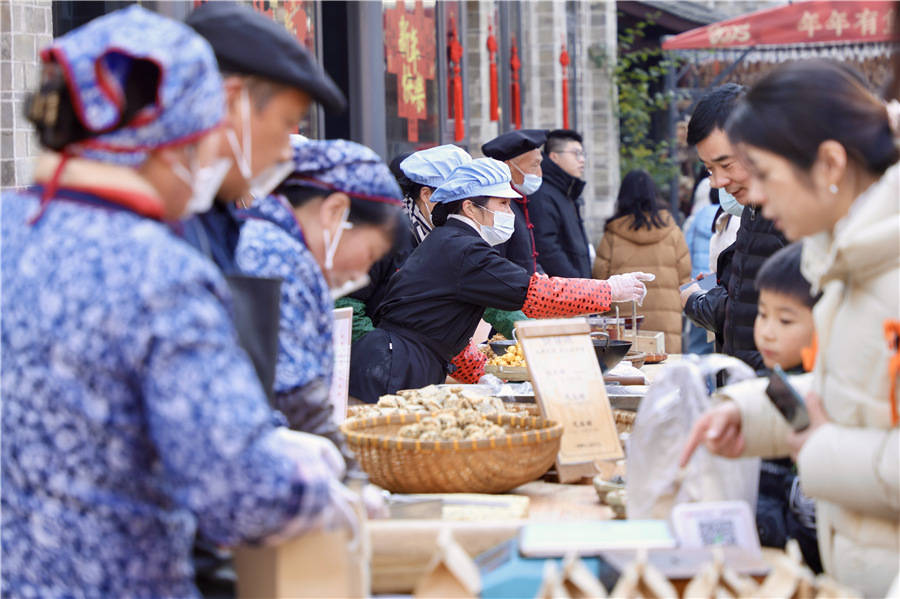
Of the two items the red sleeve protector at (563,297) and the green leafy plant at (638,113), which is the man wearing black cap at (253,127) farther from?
the green leafy plant at (638,113)

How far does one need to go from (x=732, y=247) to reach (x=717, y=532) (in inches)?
83.9

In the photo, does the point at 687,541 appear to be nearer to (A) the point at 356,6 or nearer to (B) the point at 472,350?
(B) the point at 472,350

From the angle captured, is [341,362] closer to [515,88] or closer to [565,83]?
[515,88]

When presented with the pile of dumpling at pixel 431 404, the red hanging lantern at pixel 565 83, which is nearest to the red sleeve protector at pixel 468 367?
the pile of dumpling at pixel 431 404

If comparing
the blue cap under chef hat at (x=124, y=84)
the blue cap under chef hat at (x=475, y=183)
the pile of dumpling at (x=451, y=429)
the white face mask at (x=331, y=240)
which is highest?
the blue cap under chef hat at (x=475, y=183)

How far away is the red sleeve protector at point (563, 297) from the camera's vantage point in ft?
12.5

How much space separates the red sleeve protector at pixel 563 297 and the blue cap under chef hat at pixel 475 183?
20.9 inches

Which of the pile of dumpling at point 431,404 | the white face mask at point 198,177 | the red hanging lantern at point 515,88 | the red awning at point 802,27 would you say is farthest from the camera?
the red hanging lantern at point 515,88

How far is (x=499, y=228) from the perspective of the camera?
4297 mm

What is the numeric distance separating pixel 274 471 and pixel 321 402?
726 mm

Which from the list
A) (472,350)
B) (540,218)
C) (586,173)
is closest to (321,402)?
(472,350)

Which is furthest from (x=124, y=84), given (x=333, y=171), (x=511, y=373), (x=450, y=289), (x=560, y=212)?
(x=560, y=212)

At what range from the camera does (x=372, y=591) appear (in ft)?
6.21

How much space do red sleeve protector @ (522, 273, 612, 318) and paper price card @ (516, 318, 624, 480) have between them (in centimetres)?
116
